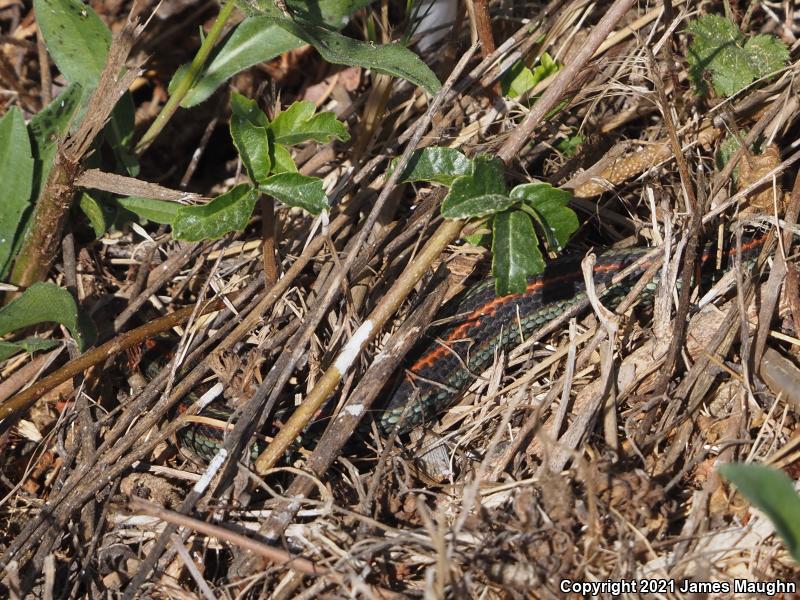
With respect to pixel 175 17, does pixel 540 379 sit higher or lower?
lower

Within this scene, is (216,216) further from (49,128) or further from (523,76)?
(523,76)

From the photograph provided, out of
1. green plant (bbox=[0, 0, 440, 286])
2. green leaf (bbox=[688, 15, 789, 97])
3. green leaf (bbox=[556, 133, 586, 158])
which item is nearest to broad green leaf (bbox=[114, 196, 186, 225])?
green plant (bbox=[0, 0, 440, 286])

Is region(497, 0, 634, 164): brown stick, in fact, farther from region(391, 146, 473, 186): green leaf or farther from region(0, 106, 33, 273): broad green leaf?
region(0, 106, 33, 273): broad green leaf

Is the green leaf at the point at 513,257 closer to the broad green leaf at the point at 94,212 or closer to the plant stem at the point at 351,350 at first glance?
the plant stem at the point at 351,350

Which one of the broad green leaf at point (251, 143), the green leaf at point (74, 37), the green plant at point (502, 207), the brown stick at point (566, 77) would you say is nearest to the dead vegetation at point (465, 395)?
the brown stick at point (566, 77)

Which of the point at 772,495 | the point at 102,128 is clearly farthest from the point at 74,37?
the point at 772,495

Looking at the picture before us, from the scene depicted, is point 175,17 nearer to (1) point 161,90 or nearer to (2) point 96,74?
(1) point 161,90

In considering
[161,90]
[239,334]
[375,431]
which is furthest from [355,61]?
[161,90]
